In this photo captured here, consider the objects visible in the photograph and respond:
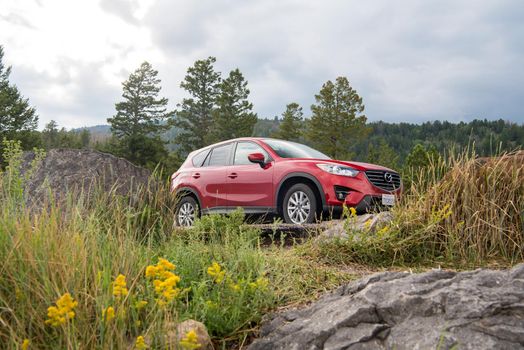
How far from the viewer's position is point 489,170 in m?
5.77

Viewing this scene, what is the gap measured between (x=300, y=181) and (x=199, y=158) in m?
2.71

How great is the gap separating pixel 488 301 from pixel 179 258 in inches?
94.1

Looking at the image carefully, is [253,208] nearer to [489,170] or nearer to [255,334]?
[489,170]

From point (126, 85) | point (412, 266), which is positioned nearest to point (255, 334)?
point (412, 266)

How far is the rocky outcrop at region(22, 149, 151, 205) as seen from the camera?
20.5 feet

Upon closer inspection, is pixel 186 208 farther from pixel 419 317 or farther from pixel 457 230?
pixel 419 317

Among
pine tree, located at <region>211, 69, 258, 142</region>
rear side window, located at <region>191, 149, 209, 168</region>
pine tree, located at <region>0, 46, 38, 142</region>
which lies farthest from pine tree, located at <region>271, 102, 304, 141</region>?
rear side window, located at <region>191, 149, 209, 168</region>

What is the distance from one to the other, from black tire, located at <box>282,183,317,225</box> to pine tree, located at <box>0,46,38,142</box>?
118 ft

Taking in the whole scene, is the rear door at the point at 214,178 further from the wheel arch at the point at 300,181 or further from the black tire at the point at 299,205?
the black tire at the point at 299,205

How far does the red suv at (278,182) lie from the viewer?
7.87 metres

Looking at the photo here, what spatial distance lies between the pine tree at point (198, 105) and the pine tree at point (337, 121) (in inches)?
397

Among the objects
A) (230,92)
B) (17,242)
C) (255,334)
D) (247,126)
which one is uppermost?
(230,92)

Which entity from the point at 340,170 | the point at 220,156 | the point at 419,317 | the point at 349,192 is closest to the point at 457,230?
the point at 349,192

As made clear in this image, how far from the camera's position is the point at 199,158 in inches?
403
